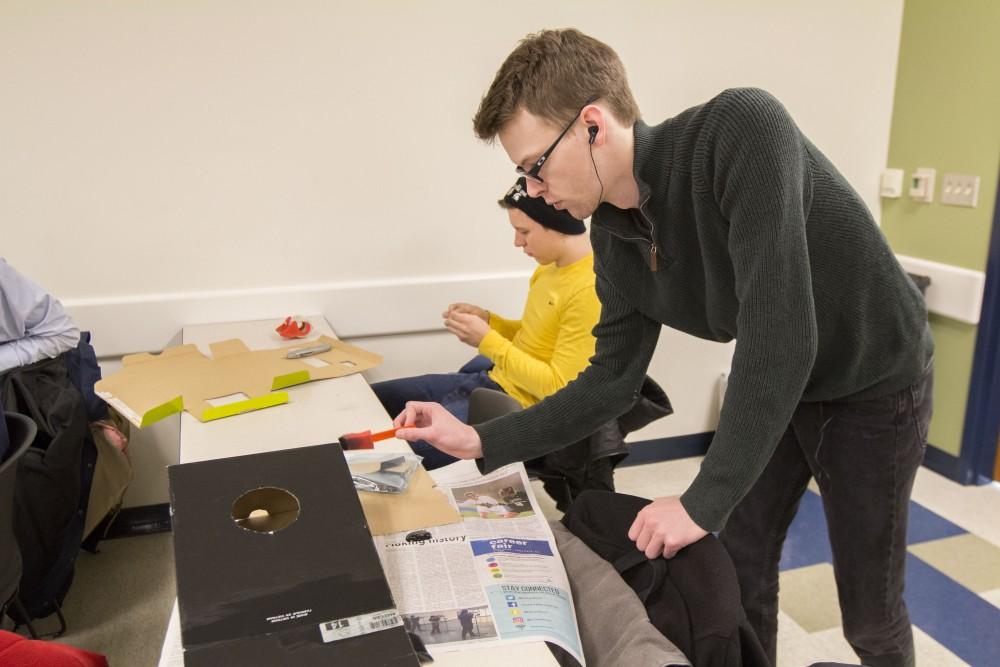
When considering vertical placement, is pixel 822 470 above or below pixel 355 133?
below

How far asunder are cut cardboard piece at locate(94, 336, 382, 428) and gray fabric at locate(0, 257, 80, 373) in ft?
0.64

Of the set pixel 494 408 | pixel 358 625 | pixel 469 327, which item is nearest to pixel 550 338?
pixel 469 327

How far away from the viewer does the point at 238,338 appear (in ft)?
7.70

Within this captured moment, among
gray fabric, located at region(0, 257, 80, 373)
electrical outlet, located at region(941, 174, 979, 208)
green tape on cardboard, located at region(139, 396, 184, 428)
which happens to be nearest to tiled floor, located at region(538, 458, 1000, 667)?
electrical outlet, located at region(941, 174, 979, 208)

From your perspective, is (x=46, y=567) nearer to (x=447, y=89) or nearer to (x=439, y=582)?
(x=439, y=582)

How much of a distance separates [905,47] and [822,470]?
7.25 ft

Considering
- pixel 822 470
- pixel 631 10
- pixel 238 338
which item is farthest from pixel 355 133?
pixel 822 470

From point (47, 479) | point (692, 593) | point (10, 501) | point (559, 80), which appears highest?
point (559, 80)

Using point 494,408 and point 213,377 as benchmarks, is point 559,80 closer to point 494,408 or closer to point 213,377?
point 494,408

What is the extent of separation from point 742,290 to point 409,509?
24.9 inches

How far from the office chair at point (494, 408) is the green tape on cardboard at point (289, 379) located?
41 centimetres

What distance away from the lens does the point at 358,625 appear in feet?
2.88

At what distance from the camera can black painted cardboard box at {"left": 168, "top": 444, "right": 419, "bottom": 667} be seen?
841 millimetres

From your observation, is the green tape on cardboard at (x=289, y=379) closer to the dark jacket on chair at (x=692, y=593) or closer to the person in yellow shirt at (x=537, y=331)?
the person in yellow shirt at (x=537, y=331)
